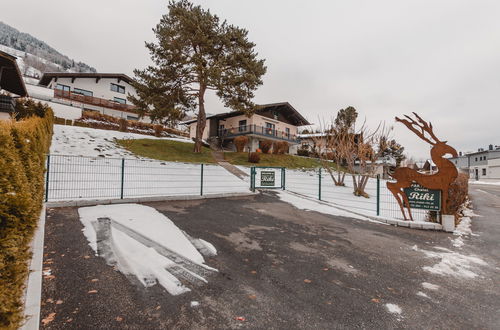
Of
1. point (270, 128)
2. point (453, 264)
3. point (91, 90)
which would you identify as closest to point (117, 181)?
point (453, 264)

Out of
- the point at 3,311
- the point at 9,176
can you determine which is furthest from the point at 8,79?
the point at 3,311

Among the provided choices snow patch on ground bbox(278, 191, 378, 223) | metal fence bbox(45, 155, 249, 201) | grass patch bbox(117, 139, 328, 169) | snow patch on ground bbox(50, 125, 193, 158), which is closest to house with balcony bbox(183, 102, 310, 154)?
grass patch bbox(117, 139, 328, 169)

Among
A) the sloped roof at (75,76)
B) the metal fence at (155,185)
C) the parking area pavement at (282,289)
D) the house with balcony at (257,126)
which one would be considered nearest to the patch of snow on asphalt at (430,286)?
the parking area pavement at (282,289)

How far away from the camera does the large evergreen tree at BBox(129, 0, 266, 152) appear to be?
1914 cm

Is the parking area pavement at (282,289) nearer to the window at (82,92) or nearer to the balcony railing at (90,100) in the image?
the balcony railing at (90,100)

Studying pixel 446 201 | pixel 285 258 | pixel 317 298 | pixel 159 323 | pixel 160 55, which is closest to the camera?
pixel 159 323

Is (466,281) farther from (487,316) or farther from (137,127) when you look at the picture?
(137,127)

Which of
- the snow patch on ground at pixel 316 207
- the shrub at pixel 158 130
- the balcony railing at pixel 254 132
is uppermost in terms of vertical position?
the balcony railing at pixel 254 132

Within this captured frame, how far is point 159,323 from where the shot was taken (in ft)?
7.35

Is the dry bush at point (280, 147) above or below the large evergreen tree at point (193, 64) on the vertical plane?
below

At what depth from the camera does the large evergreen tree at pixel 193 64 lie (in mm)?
19141

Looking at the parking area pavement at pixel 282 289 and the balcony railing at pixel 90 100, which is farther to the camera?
the balcony railing at pixel 90 100

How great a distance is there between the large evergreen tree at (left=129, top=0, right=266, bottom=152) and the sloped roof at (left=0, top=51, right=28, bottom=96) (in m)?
7.30

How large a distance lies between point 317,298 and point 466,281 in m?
2.71
